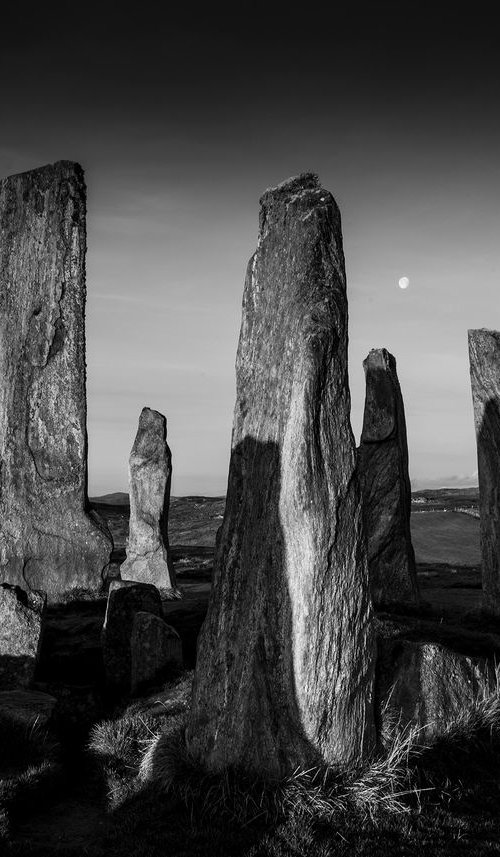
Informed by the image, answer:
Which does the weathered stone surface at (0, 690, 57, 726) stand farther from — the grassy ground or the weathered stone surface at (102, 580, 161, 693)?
the weathered stone surface at (102, 580, 161, 693)

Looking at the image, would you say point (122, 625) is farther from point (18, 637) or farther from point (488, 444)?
point (488, 444)

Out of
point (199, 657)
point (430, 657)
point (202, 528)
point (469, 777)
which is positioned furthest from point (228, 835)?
point (202, 528)

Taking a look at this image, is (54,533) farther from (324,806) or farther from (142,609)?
(324,806)

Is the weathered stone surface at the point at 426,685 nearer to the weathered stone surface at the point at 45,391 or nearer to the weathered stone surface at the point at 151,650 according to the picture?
the weathered stone surface at the point at 151,650

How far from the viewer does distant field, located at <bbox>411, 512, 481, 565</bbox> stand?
2736 cm

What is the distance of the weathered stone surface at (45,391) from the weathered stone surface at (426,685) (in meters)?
6.99

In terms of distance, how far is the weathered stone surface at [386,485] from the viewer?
1648cm

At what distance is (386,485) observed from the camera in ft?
56.5

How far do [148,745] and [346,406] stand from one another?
152 inches

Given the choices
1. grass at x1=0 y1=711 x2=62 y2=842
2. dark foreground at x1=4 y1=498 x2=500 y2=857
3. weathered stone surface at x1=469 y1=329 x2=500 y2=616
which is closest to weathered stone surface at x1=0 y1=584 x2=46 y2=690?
dark foreground at x1=4 y1=498 x2=500 y2=857

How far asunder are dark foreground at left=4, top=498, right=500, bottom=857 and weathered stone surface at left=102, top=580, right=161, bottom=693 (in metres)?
0.32

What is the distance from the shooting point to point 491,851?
19.8ft

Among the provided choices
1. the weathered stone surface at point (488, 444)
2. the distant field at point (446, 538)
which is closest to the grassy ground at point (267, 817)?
the weathered stone surface at point (488, 444)

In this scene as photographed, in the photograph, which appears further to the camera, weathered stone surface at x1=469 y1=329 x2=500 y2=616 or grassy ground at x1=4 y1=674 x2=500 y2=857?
weathered stone surface at x1=469 y1=329 x2=500 y2=616
